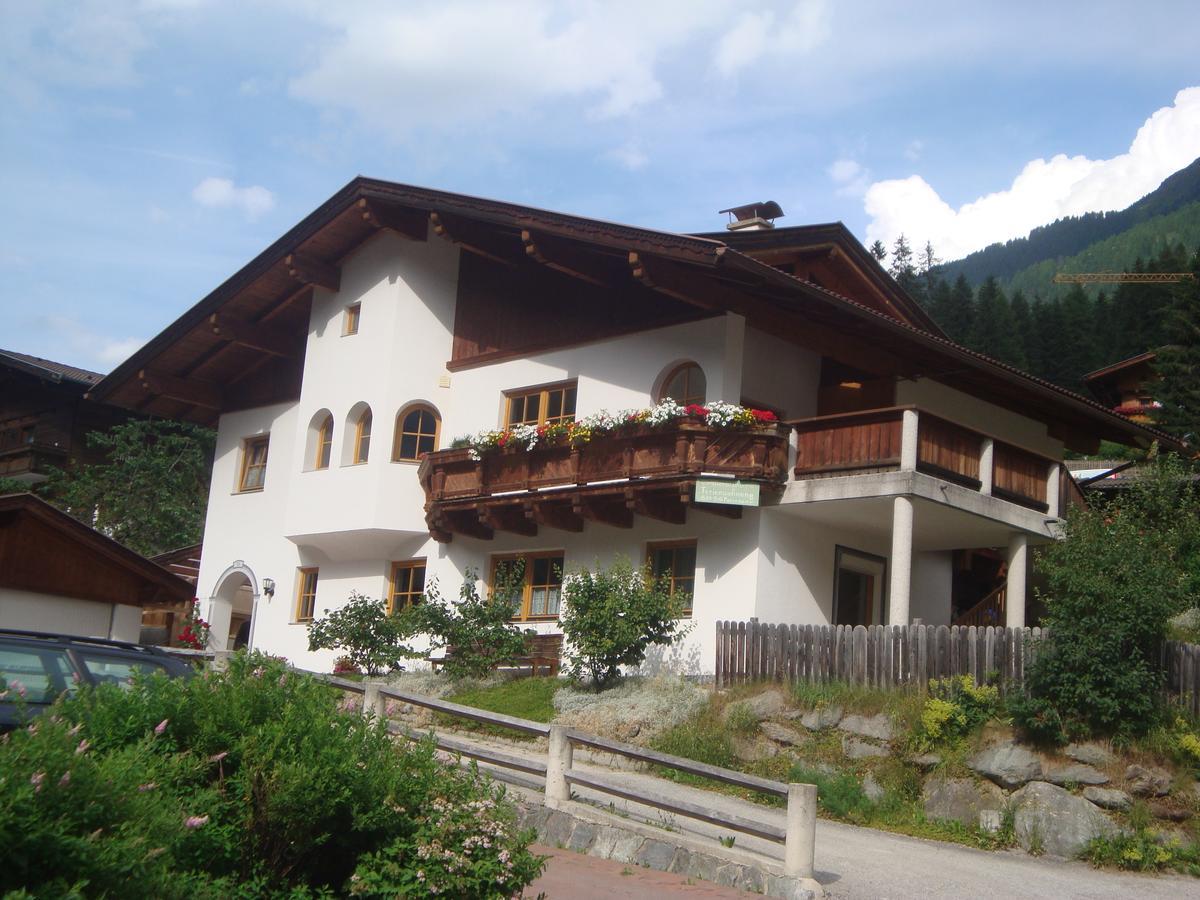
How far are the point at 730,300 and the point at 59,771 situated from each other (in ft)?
50.3

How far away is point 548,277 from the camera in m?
24.0

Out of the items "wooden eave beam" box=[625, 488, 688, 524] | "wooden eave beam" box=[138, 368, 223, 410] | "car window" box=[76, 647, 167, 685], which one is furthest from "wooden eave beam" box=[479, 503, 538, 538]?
"car window" box=[76, 647, 167, 685]

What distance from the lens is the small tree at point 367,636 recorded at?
22.7 metres

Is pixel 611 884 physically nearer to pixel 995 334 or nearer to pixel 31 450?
pixel 31 450

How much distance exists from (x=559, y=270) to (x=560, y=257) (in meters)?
0.23

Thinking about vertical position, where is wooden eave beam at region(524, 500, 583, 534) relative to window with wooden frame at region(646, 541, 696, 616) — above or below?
above

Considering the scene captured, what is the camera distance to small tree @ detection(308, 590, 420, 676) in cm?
2267

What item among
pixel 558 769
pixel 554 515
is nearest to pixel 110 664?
pixel 558 769

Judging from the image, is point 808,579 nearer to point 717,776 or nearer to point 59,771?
point 717,776

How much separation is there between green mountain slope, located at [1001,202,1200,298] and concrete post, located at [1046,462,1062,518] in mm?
134717

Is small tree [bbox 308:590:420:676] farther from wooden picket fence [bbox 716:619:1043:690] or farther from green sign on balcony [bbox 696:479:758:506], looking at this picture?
wooden picket fence [bbox 716:619:1043:690]

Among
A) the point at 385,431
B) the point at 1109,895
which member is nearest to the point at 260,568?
the point at 385,431

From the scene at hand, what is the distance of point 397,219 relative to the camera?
25375 mm

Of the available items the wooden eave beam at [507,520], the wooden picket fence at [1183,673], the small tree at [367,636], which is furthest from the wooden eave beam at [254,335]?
the wooden picket fence at [1183,673]
